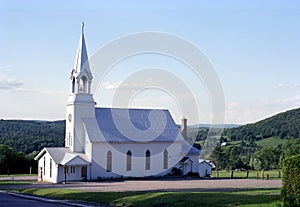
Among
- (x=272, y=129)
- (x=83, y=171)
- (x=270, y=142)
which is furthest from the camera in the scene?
(x=272, y=129)

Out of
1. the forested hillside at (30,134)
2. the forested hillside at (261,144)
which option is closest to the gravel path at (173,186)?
the forested hillside at (261,144)

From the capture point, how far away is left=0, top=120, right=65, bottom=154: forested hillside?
104 m

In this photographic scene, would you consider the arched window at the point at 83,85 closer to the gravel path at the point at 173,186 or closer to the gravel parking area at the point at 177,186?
the gravel path at the point at 173,186

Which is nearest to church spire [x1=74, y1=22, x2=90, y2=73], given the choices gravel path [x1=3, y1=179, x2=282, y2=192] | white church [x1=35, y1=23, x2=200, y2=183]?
white church [x1=35, y1=23, x2=200, y2=183]

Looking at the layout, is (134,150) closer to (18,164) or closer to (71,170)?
(71,170)

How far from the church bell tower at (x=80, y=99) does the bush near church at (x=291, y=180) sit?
3550cm

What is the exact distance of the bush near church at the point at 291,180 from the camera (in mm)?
25227

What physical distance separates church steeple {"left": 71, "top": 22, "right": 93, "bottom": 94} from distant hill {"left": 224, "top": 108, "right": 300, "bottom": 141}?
9289 centimetres

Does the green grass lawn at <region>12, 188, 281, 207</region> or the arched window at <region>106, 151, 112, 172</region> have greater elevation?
the arched window at <region>106, 151, 112, 172</region>

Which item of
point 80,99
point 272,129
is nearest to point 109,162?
point 80,99

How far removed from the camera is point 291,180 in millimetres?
25672

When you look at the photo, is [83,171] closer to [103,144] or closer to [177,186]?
[103,144]

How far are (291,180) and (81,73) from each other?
120 ft

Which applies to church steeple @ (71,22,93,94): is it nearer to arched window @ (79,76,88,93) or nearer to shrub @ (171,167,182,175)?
arched window @ (79,76,88,93)
